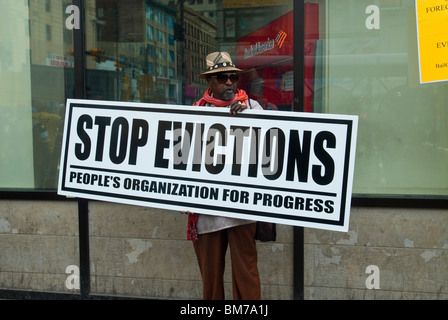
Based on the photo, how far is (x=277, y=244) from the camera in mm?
4113

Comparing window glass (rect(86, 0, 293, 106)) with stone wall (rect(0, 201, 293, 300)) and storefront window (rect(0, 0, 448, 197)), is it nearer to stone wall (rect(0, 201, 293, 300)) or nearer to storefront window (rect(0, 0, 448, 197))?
storefront window (rect(0, 0, 448, 197))

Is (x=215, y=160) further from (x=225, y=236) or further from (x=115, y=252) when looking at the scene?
(x=115, y=252)

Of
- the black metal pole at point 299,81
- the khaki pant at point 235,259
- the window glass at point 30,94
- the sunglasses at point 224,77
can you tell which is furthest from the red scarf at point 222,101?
the window glass at point 30,94

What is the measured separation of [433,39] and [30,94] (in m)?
3.65

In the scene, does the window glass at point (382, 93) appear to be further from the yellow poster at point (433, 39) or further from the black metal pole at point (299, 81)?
the yellow poster at point (433, 39)

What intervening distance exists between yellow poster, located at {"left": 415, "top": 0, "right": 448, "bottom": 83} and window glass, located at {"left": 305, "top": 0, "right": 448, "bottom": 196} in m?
0.43

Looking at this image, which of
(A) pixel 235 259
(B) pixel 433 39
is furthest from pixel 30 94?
(B) pixel 433 39

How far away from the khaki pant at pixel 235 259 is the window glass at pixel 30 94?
209 centimetres

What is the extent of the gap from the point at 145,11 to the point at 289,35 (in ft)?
4.71

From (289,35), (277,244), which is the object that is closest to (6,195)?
(277,244)

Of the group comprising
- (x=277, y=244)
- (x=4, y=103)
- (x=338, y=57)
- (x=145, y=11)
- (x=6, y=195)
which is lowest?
(x=277, y=244)

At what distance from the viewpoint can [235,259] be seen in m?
3.22

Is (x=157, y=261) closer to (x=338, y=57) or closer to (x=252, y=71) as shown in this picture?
(x=252, y=71)

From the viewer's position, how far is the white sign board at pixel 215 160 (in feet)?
9.93
